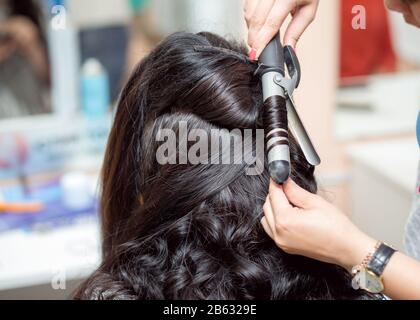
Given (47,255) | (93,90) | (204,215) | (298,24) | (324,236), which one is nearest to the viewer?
(324,236)

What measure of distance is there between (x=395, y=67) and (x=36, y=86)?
129 centimetres

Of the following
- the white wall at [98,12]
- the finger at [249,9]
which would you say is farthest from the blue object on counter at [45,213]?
the finger at [249,9]

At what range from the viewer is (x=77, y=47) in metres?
1.99

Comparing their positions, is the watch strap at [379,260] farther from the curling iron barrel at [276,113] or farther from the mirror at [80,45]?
the mirror at [80,45]

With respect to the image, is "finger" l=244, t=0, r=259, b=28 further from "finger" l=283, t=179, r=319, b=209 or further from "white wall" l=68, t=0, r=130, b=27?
"white wall" l=68, t=0, r=130, b=27

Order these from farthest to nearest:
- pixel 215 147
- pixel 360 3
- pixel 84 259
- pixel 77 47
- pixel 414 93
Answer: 1. pixel 414 93
2. pixel 360 3
3. pixel 77 47
4. pixel 84 259
5. pixel 215 147

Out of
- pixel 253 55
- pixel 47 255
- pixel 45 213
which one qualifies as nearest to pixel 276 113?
pixel 253 55

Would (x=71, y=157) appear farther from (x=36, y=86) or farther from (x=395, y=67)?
(x=395, y=67)

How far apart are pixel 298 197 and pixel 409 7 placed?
368 millimetres

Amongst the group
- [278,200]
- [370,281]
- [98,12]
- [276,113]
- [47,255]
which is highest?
[98,12]

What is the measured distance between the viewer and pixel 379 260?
0.81 meters

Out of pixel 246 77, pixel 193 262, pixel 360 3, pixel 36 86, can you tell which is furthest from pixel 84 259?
pixel 360 3

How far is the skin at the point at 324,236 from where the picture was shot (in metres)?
0.81

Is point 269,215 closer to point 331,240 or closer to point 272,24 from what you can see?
point 331,240
